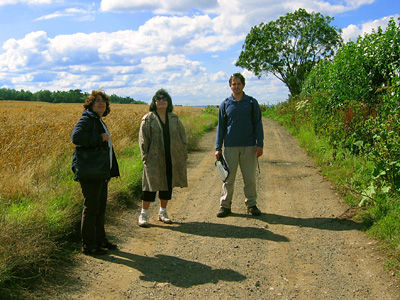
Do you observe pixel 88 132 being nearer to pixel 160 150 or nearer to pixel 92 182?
pixel 92 182

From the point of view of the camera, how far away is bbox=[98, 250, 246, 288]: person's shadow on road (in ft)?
13.2

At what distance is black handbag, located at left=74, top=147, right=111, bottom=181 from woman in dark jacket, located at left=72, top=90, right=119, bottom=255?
0.17 ft

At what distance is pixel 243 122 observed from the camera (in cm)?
610

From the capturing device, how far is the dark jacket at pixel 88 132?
14.4ft

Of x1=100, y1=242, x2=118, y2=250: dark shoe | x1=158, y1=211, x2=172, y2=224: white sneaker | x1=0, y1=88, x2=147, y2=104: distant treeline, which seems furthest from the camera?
x1=0, y1=88, x2=147, y2=104: distant treeline

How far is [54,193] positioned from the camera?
18.7 feet

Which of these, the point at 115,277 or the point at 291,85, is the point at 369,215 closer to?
the point at 115,277

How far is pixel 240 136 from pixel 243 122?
0.23 m

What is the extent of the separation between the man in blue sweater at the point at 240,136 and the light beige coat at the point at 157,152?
0.79 m

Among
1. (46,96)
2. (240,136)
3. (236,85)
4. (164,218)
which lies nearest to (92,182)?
(164,218)

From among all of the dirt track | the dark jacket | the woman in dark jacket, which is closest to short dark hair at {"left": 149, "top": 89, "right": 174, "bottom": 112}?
the woman in dark jacket

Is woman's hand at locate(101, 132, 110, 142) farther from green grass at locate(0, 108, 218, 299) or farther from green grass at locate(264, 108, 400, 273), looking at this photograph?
green grass at locate(264, 108, 400, 273)

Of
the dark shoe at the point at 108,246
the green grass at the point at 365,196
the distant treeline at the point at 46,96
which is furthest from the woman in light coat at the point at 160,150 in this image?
the distant treeline at the point at 46,96

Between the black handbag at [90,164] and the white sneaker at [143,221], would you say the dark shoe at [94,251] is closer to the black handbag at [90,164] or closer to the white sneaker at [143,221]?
the black handbag at [90,164]
